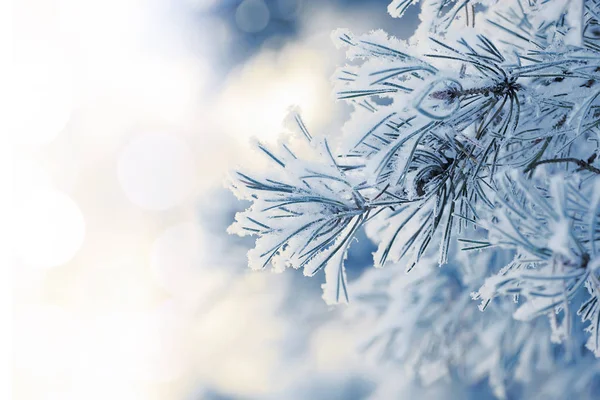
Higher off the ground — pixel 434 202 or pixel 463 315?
pixel 463 315

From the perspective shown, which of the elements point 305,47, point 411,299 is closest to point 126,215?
point 305,47

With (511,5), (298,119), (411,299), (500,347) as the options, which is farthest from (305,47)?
(298,119)

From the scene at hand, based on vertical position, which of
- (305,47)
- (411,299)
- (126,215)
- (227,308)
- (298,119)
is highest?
(126,215)

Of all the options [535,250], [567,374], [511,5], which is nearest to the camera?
[535,250]

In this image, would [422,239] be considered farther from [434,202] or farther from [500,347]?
[500,347]

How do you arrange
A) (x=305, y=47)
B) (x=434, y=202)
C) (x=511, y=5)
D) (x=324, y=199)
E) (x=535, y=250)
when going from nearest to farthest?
(x=535, y=250)
(x=324, y=199)
(x=434, y=202)
(x=511, y=5)
(x=305, y=47)

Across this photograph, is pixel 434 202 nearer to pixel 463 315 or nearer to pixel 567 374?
pixel 463 315

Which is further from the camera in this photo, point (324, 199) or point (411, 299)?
point (411, 299)

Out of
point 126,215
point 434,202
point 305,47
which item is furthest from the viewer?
point 126,215

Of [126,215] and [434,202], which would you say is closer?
[434,202]
